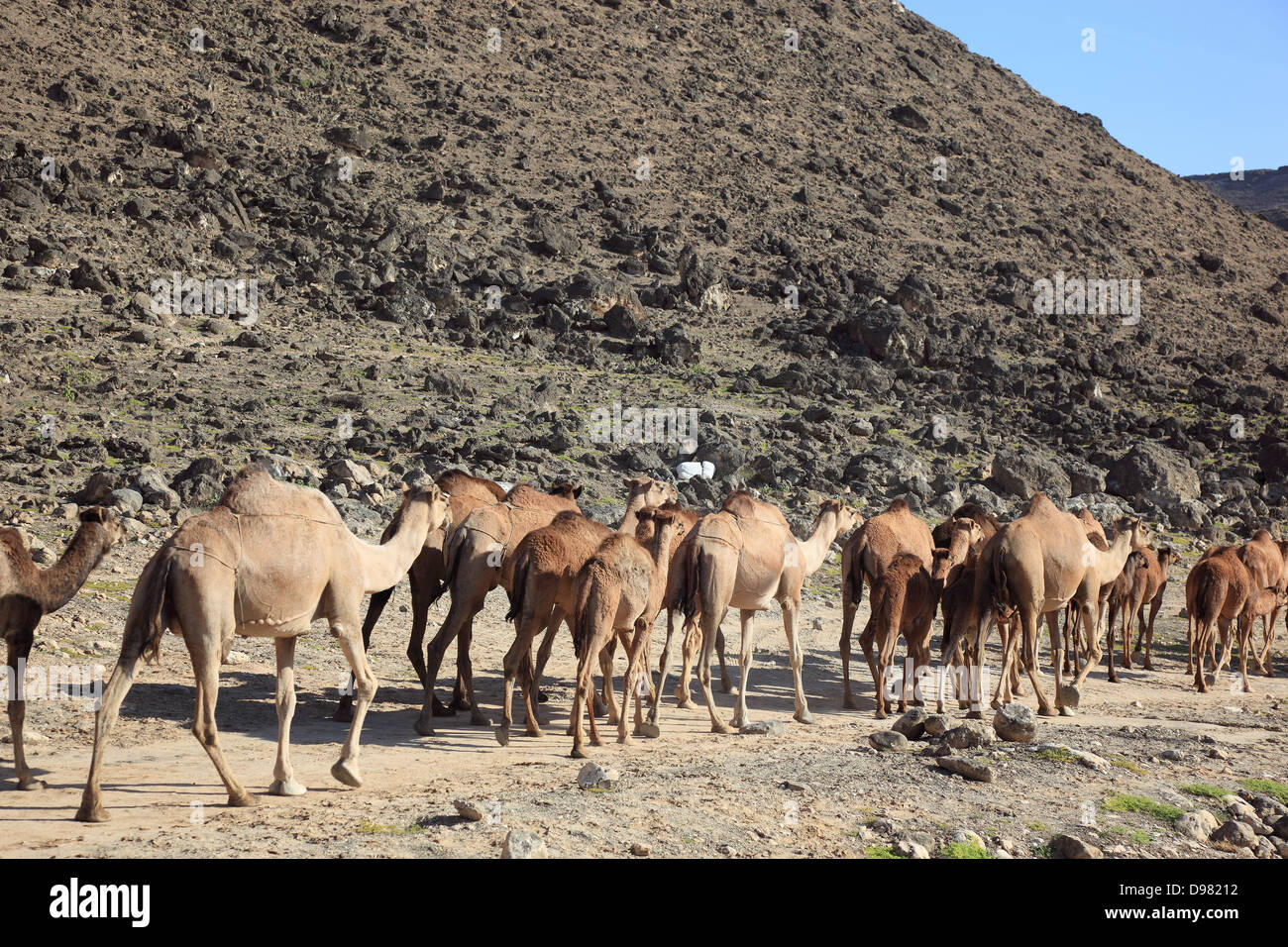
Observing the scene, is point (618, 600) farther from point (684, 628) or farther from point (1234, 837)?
point (1234, 837)

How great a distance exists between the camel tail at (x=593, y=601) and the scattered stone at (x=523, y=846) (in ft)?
11.8

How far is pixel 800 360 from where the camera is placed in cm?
4550

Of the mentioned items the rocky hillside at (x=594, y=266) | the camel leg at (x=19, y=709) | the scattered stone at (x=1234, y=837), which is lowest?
the scattered stone at (x=1234, y=837)

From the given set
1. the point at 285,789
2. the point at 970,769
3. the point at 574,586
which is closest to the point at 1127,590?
the point at 970,769

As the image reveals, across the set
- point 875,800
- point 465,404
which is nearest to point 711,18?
point 465,404

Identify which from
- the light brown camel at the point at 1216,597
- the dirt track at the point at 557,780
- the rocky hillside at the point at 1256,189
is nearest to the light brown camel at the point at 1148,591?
the light brown camel at the point at 1216,597

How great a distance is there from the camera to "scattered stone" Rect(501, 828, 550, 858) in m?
8.41

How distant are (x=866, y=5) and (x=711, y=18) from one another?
645 inches

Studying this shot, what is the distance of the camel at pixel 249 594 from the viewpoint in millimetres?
9453

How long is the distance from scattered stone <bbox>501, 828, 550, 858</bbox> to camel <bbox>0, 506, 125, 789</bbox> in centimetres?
418

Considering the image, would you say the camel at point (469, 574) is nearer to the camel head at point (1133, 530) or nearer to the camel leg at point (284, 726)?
the camel leg at point (284, 726)

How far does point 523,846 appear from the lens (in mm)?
8477

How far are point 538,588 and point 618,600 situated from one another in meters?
0.84
